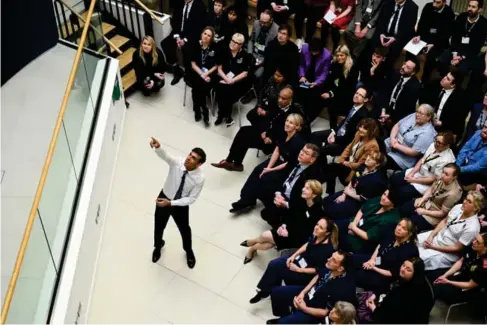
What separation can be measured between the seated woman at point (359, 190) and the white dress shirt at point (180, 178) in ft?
4.14

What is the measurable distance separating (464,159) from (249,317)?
237cm

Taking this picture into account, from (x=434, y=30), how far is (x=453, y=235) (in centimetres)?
287

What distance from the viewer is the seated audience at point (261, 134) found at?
627 centimetres

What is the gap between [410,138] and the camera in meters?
5.87

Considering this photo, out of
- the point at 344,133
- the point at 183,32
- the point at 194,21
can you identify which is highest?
the point at 194,21

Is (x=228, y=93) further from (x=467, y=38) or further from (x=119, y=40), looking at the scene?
(x=467, y=38)

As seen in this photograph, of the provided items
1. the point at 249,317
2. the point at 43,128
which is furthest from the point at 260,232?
the point at 43,128

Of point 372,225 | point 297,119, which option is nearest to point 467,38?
point 297,119

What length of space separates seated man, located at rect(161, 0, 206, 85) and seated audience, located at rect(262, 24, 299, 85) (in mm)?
912

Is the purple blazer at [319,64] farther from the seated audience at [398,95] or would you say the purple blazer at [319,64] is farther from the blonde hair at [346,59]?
the seated audience at [398,95]

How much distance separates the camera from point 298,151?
5887 mm

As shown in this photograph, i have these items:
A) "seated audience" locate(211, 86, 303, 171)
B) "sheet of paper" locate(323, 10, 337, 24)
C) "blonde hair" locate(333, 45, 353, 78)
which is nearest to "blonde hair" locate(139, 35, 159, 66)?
"seated audience" locate(211, 86, 303, 171)

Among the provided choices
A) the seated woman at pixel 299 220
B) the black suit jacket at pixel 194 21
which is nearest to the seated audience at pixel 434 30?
the seated woman at pixel 299 220

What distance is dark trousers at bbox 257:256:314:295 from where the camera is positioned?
503cm
